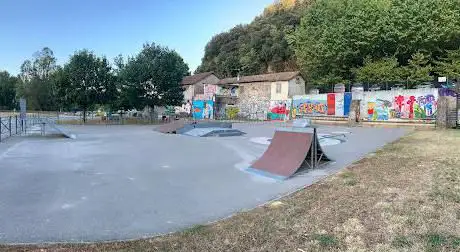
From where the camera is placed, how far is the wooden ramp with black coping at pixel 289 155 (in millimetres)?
9883

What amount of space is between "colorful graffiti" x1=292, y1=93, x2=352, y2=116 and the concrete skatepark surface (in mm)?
23190

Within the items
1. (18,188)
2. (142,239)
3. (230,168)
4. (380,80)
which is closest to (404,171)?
(230,168)

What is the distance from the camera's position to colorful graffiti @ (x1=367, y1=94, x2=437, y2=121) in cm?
2947

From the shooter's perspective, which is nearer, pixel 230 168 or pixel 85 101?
pixel 230 168

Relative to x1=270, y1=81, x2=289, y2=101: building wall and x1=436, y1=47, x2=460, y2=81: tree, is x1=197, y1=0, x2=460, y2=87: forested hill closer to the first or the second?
x1=436, y1=47, x2=460, y2=81: tree

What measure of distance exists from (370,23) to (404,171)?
3302cm

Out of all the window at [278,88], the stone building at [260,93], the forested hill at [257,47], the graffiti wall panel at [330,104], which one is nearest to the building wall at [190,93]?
the stone building at [260,93]

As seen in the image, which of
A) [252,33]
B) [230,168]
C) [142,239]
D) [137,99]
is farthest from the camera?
[252,33]

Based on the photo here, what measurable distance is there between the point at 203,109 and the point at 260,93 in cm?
828

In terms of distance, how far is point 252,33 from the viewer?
79.7 metres

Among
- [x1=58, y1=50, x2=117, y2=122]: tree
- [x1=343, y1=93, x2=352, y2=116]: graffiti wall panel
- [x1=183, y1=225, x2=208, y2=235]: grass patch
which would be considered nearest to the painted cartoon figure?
[x1=58, y1=50, x2=117, y2=122]: tree

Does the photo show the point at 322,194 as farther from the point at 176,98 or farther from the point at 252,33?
the point at 252,33

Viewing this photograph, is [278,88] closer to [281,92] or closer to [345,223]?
[281,92]

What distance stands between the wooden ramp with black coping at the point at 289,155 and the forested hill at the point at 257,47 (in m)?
54.2
